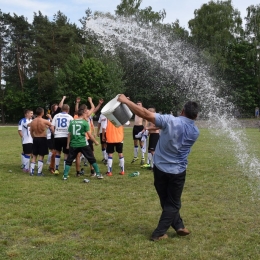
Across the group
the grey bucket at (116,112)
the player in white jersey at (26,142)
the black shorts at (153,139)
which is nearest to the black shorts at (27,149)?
the player in white jersey at (26,142)

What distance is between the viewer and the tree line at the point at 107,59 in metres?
47.0

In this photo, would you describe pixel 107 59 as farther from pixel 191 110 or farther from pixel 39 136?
pixel 191 110

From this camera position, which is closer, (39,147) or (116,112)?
(116,112)

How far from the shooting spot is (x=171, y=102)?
46.6m

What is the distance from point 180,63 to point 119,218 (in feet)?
93.3

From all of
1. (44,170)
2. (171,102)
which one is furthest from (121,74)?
(44,170)

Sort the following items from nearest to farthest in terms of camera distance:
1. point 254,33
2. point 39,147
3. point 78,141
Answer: point 78,141, point 39,147, point 254,33

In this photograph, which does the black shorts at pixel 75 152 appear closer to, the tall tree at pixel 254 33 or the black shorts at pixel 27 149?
the black shorts at pixel 27 149

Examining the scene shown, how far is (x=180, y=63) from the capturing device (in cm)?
3300

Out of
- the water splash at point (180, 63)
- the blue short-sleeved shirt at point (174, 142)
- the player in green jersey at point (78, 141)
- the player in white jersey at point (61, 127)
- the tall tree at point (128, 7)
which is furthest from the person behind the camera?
the tall tree at point (128, 7)

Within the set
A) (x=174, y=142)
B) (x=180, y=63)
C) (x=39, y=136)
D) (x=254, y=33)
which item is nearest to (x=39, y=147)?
(x=39, y=136)

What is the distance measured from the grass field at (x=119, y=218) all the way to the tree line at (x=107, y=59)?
3628 centimetres

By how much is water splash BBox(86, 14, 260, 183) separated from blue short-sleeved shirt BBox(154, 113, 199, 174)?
521cm

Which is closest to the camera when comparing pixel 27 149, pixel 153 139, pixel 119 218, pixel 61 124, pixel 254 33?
pixel 119 218
